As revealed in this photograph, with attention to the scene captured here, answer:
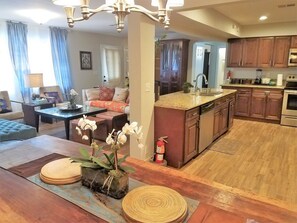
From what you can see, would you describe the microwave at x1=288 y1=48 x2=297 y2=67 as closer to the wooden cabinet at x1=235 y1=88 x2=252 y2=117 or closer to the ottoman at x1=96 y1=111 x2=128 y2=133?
the wooden cabinet at x1=235 y1=88 x2=252 y2=117

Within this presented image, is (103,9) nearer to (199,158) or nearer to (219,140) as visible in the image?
(199,158)

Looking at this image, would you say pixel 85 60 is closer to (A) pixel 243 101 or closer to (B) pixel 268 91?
(A) pixel 243 101

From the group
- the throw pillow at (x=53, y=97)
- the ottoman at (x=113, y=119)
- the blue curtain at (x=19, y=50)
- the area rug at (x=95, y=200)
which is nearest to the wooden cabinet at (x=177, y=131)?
the ottoman at (x=113, y=119)

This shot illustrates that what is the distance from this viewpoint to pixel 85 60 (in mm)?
7285

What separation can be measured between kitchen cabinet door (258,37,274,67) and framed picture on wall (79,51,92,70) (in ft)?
16.7

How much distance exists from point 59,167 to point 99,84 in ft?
22.2

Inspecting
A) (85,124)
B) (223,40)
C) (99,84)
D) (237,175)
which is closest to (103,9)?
(85,124)

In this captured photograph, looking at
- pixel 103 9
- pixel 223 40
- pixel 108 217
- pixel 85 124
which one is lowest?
pixel 108 217

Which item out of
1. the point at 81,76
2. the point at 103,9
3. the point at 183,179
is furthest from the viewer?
the point at 81,76

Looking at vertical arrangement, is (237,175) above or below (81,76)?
below

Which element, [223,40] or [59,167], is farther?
[223,40]

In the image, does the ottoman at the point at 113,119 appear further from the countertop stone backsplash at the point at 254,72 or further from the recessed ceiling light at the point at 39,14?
the countertop stone backsplash at the point at 254,72

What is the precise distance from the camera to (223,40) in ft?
21.1

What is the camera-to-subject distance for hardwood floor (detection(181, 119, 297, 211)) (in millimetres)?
2832
